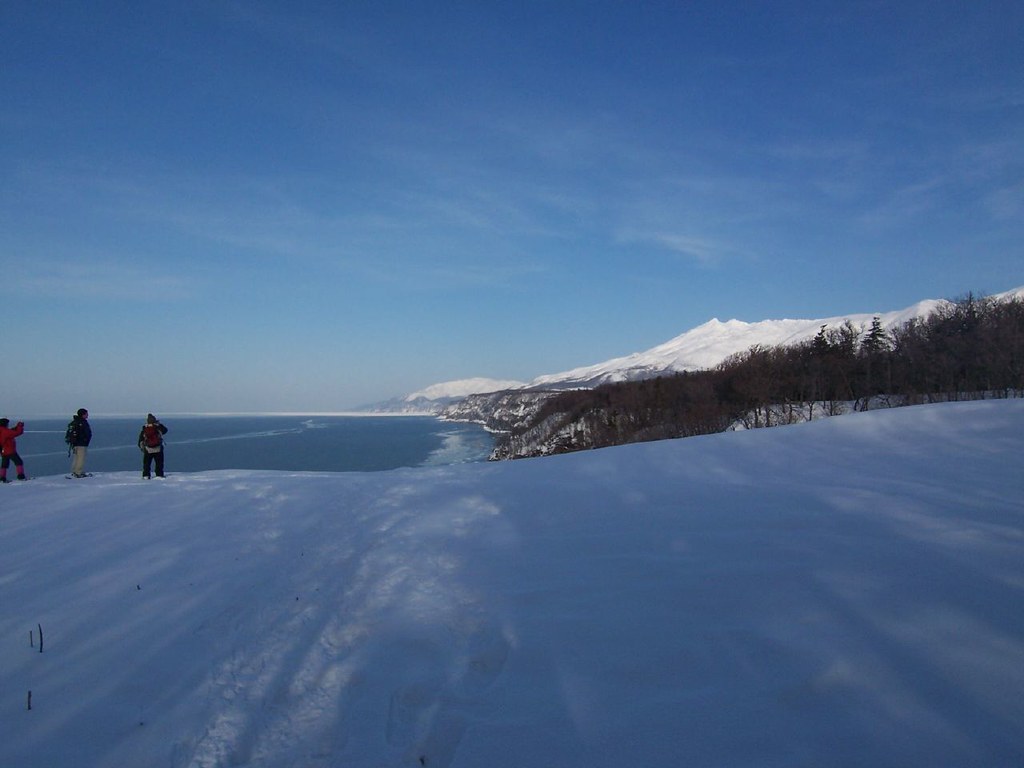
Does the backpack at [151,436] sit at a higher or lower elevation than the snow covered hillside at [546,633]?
higher

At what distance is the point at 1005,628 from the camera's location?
Answer: 3479 mm

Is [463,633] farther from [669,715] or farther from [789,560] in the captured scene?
[789,560]

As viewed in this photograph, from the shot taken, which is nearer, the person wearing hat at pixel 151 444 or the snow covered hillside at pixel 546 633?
the snow covered hillside at pixel 546 633

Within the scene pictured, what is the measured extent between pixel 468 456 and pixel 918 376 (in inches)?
2150

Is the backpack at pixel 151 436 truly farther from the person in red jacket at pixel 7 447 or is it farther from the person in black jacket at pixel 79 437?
the person in red jacket at pixel 7 447

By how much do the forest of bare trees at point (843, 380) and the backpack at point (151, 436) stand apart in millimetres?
44562

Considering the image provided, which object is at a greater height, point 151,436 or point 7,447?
point 151,436

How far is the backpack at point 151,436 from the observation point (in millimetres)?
12930

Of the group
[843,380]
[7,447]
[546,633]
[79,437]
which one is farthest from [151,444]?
[843,380]

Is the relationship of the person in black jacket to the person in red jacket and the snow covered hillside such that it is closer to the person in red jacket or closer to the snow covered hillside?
the person in red jacket

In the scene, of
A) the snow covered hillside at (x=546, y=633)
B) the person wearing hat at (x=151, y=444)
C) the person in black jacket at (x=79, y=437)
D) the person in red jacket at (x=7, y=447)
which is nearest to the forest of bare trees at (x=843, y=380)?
the snow covered hillside at (x=546, y=633)

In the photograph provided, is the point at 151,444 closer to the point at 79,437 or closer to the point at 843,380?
the point at 79,437

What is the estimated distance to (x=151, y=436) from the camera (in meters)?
13.0

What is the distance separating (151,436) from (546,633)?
12802 mm
